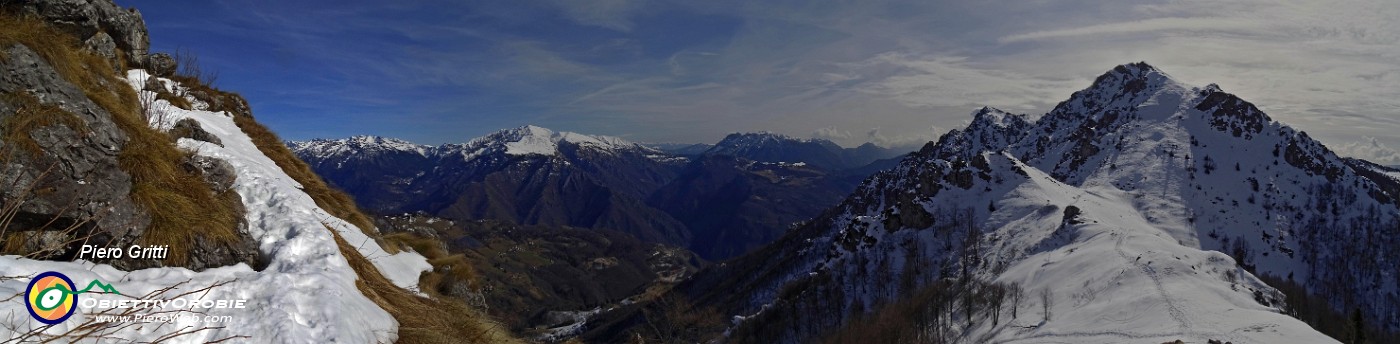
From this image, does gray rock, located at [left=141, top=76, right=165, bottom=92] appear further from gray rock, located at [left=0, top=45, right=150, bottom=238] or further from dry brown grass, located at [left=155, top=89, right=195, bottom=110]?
gray rock, located at [left=0, top=45, right=150, bottom=238]

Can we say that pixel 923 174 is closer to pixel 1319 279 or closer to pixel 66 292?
pixel 1319 279

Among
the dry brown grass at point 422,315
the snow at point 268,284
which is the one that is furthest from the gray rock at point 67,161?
the dry brown grass at point 422,315

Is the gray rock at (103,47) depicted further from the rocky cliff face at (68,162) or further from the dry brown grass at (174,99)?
the rocky cliff face at (68,162)

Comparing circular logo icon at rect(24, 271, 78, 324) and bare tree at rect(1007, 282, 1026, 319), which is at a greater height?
circular logo icon at rect(24, 271, 78, 324)

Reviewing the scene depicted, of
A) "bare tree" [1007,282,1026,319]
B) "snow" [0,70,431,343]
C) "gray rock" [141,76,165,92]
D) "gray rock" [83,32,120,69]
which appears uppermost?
"gray rock" [83,32,120,69]

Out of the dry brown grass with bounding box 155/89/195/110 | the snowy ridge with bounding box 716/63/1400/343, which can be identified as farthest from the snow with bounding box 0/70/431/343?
the snowy ridge with bounding box 716/63/1400/343

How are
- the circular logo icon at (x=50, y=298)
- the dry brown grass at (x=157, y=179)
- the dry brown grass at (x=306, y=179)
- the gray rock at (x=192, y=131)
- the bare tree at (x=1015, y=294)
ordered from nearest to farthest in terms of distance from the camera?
the circular logo icon at (x=50, y=298) < the dry brown grass at (x=157, y=179) < the gray rock at (x=192, y=131) < the dry brown grass at (x=306, y=179) < the bare tree at (x=1015, y=294)

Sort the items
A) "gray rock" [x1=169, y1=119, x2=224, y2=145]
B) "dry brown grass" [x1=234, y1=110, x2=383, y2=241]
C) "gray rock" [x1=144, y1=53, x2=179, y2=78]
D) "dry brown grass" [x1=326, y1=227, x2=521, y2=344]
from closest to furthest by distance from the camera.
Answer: "dry brown grass" [x1=326, y1=227, x2=521, y2=344] < "gray rock" [x1=169, y1=119, x2=224, y2=145] < "dry brown grass" [x1=234, y1=110, x2=383, y2=241] < "gray rock" [x1=144, y1=53, x2=179, y2=78]
